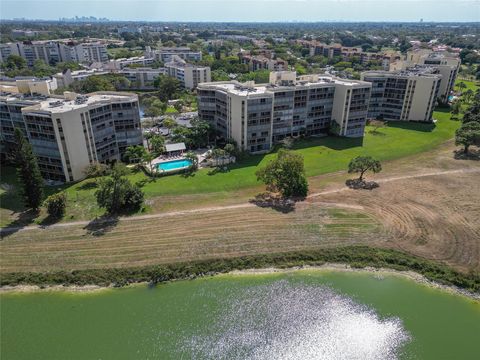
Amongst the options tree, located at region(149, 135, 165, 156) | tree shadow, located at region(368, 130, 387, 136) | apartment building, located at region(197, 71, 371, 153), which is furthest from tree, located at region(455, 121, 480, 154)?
tree, located at region(149, 135, 165, 156)

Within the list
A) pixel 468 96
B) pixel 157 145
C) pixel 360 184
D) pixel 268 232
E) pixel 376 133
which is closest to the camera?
pixel 268 232

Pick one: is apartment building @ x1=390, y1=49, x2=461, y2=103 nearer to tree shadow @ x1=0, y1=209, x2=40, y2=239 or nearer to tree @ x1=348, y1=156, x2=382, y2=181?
tree @ x1=348, y1=156, x2=382, y2=181

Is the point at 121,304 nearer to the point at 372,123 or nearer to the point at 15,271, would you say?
the point at 15,271

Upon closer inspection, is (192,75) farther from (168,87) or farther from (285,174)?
(285,174)

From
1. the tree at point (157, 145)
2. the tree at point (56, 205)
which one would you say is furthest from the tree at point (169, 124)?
the tree at point (56, 205)

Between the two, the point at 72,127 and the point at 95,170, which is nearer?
the point at 72,127

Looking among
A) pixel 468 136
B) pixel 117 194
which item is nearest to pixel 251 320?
pixel 117 194

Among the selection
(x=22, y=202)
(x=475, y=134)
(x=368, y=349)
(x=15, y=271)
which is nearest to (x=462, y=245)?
(x=368, y=349)
